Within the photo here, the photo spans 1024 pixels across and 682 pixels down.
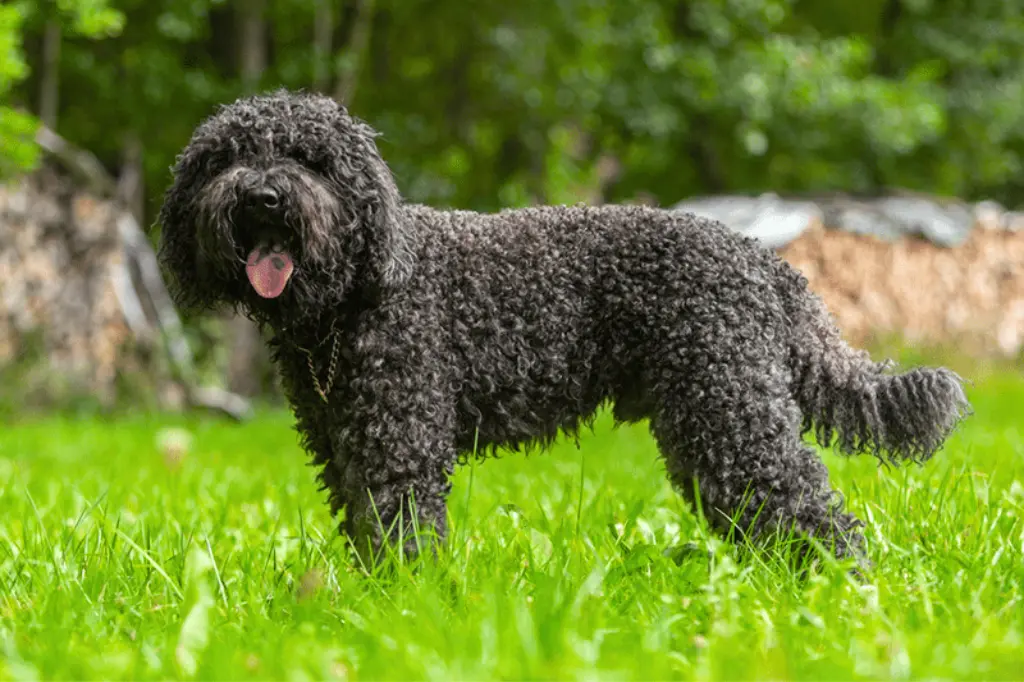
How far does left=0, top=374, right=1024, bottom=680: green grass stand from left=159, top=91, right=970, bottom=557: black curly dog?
256 millimetres

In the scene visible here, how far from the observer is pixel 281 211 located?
3.35 m

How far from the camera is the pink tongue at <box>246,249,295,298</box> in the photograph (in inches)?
133

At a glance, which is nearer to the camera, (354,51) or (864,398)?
(864,398)

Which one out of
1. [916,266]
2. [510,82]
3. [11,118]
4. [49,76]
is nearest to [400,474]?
[11,118]

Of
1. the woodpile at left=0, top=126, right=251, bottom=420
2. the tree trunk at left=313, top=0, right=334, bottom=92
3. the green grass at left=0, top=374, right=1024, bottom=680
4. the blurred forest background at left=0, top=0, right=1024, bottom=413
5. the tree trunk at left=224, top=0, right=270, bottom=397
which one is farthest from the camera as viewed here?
the tree trunk at left=224, top=0, right=270, bottom=397

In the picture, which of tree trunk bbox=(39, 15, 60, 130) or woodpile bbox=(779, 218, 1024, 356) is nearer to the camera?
tree trunk bbox=(39, 15, 60, 130)

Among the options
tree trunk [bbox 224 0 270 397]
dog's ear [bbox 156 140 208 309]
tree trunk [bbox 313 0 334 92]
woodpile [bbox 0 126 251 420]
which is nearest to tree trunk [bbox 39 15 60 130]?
woodpile [bbox 0 126 251 420]

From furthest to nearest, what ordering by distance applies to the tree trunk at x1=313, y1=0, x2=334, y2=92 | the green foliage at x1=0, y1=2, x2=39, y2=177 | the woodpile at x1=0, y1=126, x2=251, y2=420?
the tree trunk at x1=313, y1=0, x2=334, y2=92 → the woodpile at x1=0, y1=126, x2=251, y2=420 → the green foliage at x1=0, y1=2, x2=39, y2=177

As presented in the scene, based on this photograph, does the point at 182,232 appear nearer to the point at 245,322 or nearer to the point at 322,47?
the point at 245,322

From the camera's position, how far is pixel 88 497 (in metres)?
5.48

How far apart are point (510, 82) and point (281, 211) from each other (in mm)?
9889

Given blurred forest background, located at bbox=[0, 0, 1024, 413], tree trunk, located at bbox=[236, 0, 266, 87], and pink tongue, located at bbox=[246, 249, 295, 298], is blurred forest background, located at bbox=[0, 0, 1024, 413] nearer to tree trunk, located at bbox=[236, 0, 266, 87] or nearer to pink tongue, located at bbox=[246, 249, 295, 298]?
tree trunk, located at bbox=[236, 0, 266, 87]

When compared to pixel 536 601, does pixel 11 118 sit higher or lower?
higher

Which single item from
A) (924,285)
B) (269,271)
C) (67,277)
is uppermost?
(269,271)
